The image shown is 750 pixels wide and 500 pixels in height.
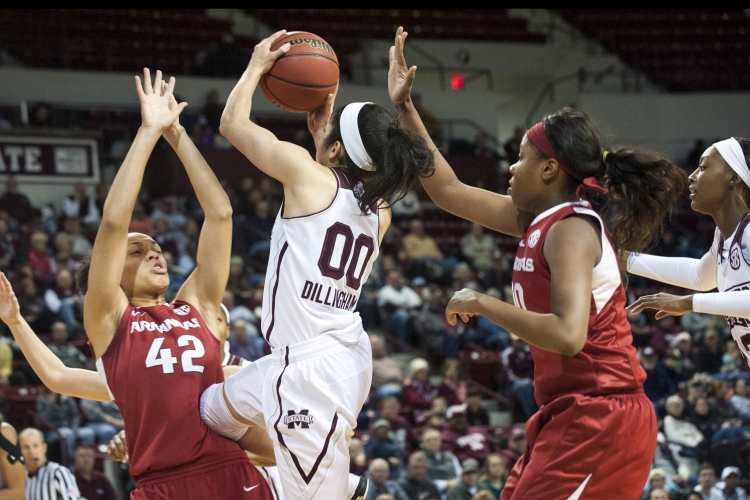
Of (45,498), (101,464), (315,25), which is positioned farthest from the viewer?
(315,25)

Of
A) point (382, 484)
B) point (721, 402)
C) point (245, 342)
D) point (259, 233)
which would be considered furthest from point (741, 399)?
point (259, 233)

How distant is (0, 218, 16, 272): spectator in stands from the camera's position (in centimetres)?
1121

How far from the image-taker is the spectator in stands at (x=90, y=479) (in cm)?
793

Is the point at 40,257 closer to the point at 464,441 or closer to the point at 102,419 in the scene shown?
the point at 102,419

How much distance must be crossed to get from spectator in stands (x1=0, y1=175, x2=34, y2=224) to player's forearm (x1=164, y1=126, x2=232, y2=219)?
30.6ft

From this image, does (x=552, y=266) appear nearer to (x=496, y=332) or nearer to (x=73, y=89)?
(x=496, y=332)

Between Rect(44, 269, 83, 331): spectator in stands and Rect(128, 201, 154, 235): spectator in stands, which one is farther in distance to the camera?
Rect(128, 201, 154, 235): spectator in stands

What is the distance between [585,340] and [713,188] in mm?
1588

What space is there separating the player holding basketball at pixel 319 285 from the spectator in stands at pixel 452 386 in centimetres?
742

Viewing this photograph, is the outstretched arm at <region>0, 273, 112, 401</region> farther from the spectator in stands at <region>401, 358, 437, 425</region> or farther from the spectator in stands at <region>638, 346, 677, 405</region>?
the spectator in stands at <region>638, 346, 677, 405</region>

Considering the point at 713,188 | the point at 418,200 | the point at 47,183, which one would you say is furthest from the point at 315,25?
the point at 713,188

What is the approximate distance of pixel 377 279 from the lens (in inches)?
501

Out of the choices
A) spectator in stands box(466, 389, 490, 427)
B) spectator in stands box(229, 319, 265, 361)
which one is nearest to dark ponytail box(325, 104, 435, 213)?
spectator in stands box(229, 319, 265, 361)

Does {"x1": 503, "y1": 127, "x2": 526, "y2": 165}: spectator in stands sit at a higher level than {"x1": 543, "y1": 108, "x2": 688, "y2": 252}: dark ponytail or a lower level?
lower
